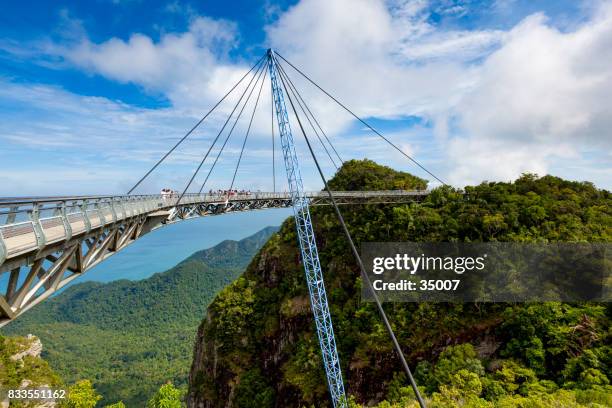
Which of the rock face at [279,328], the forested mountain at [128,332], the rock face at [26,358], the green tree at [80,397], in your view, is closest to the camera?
the rock face at [26,358]

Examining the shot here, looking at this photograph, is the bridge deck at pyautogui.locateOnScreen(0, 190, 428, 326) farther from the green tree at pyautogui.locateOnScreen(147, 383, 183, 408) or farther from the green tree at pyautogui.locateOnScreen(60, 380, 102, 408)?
the green tree at pyautogui.locateOnScreen(147, 383, 183, 408)

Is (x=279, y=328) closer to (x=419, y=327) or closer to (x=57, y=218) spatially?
(x=419, y=327)

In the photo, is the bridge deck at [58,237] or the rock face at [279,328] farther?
the rock face at [279,328]

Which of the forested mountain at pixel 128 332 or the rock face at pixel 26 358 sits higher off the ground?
the rock face at pixel 26 358

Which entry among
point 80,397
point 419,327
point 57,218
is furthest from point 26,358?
point 419,327

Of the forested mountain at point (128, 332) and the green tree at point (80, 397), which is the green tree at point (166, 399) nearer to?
the green tree at point (80, 397)

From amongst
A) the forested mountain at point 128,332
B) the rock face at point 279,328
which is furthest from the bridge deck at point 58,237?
Answer: the forested mountain at point 128,332

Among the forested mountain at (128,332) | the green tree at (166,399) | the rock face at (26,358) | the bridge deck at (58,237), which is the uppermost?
the bridge deck at (58,237)

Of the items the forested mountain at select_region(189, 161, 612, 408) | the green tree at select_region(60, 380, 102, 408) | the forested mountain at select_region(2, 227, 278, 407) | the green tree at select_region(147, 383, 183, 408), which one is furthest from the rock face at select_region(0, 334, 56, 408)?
the forested mountain at select_region(2, 227, 278, 407)
